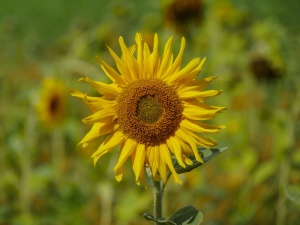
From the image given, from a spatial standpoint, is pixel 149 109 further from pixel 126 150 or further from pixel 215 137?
pixel 215 137

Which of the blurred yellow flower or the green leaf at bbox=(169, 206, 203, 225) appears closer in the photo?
the green leaf at bbox=(169, 206, 203, 225)

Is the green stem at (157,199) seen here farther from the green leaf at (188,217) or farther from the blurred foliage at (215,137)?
the blurred foliage at (215,137)

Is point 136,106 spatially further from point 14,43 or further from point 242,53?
point 14,43

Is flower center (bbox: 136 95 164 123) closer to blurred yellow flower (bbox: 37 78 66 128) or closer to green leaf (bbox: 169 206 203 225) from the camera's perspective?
green leaf (bbox: 169 206 203 225)

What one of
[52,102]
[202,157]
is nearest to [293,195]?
[202,157]

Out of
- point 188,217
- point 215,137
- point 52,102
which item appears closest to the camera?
point 188,217

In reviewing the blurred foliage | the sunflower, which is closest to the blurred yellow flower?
the blurred foliage

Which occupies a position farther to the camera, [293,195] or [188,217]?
[293,195]

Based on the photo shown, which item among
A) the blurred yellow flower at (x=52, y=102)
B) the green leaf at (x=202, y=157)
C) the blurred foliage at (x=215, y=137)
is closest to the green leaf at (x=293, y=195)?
the green leaf at (x=202, y=157)

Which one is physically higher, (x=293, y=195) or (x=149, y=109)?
(x=149, y=109)
